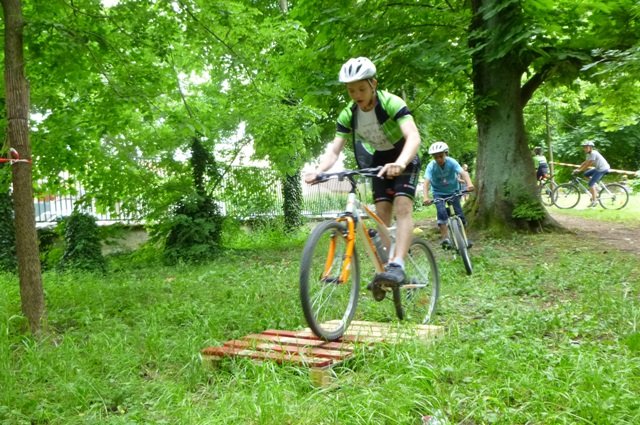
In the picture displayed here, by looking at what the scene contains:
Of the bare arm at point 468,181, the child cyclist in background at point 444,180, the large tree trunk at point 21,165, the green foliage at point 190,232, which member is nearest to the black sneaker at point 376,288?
the large tree trunk at point 21,165

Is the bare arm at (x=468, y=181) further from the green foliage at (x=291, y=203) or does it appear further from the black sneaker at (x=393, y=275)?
the green foliage at (x=291, y=203)

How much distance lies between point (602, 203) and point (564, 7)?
10.4 metres

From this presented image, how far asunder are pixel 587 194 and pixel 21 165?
18.4m

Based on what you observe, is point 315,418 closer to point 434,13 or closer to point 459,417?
point 459,417

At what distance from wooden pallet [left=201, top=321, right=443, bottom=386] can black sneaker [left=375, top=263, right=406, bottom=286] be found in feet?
1.31

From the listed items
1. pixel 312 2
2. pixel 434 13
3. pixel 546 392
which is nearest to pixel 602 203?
pixel 434 13

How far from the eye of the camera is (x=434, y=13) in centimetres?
1187

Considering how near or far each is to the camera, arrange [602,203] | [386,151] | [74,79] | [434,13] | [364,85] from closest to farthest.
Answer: [364,85] < [386,151] < [74,79] < [434,13] < [602,203]

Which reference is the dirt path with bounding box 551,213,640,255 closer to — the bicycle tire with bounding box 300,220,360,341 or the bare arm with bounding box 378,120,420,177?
the bare arm with bounding box 378,120,420,177

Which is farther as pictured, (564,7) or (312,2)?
(312,2)

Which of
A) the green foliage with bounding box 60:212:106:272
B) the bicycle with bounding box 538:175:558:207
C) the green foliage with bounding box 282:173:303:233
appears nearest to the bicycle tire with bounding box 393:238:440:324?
the green foliage with bounding box 60:212:106:272

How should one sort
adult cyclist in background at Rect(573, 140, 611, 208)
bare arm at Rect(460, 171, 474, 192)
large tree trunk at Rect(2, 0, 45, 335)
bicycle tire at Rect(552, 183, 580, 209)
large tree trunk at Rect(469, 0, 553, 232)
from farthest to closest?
bicycle tire at Rect(552, 183, 580, 209) → adult cyclist in background at Rect(573, 140, 611, 208) → large tree trunk at Rect(469, 0, 553, 232) → bare arm at Rect(460, 171, 474, 192) → large tree trunk at Rect(2, 0, 45, 335)

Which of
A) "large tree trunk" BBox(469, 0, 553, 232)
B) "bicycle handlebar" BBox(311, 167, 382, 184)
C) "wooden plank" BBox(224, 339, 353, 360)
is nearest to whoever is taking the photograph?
"wooden plank" BBox(224, 339, 353, 360)

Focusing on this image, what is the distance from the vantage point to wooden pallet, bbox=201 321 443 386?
3.74 m
